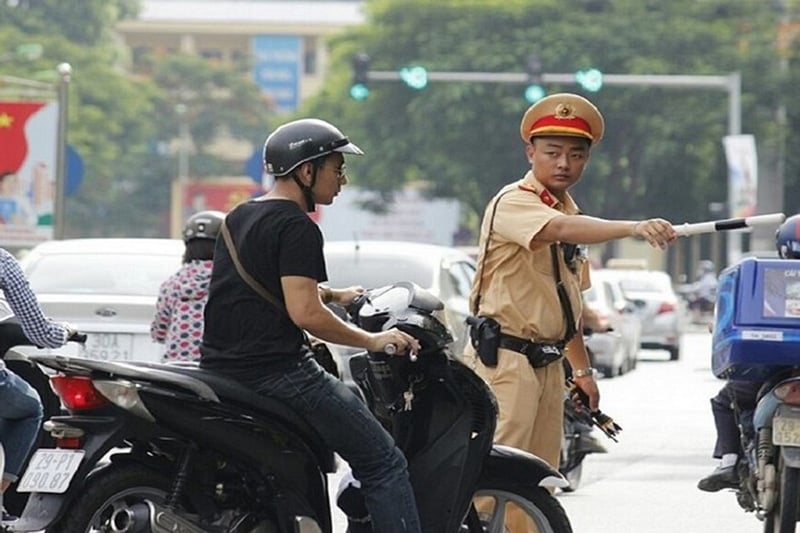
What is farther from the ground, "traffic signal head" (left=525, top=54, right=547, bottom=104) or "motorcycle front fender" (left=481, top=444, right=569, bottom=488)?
"traffic signal head" (left=525, top=54, right=547, bottom=104)

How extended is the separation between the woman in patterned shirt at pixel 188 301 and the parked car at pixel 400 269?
14.0 ft

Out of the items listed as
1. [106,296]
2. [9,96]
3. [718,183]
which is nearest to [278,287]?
[106,296]

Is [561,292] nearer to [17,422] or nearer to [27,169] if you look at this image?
[17,422]

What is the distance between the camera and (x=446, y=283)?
15789mm

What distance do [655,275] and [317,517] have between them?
29.0 meters

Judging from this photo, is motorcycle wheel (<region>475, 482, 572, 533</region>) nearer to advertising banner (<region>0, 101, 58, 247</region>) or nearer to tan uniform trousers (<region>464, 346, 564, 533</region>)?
tan uniform trousers (<region>464, 346, 564, 533</region>)

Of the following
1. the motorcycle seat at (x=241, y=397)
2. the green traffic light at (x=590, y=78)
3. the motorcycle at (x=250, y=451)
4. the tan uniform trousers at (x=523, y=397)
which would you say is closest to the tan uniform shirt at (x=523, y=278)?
the tan uniform trousers at (x=523, y=397)

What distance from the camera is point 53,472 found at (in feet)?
20.8

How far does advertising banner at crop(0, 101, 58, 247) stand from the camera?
33719 millimetres

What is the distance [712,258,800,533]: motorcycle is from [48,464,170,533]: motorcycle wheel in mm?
2534

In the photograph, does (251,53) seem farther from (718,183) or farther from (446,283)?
(446,283)

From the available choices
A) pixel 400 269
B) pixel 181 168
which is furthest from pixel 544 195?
pixel 181 168

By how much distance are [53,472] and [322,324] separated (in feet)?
2.89

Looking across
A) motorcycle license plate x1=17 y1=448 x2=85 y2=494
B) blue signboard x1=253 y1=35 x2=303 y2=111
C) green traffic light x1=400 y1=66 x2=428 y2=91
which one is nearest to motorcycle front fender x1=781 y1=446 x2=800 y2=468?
motorcycle license plate x1=17 y1=448 x2=85 y2=494
